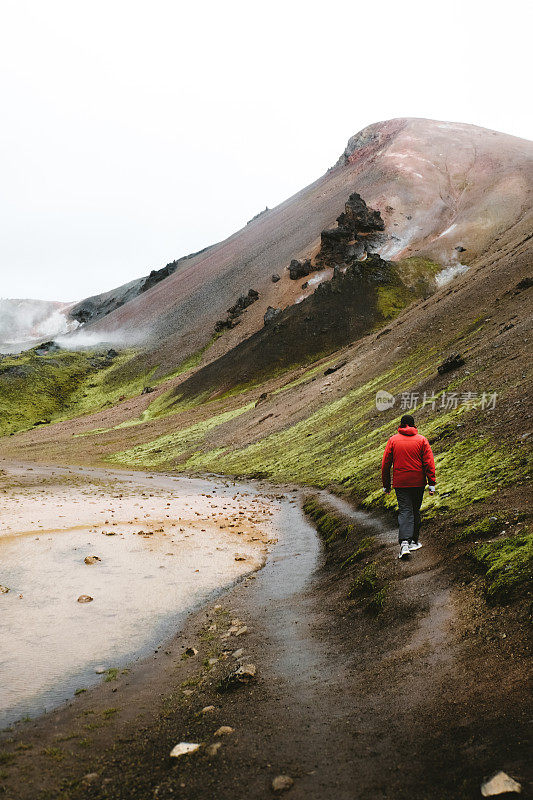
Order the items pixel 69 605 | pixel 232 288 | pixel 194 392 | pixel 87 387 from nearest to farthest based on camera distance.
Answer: pixel 69 605, pixel 194 392, pixel 87 387, pixel 232 288

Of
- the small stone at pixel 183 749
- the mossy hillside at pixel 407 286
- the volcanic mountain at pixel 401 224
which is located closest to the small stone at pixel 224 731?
the small stone at pixel 183 749

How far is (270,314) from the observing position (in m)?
134

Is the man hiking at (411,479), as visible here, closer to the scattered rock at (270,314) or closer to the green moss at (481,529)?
the green moss at (481,529)

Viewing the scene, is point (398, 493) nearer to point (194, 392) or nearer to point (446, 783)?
point (446, 783)

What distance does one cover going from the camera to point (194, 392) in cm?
11369

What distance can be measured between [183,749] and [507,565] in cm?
705

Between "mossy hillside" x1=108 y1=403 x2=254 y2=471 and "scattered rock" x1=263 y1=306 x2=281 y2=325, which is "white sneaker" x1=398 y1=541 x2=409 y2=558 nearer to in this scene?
"mossy hillside" x1=108 y1=403 x2=254 y2=471

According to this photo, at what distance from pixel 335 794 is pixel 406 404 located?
37.8 m

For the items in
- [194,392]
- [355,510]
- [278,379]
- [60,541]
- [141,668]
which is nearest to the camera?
[141,668]

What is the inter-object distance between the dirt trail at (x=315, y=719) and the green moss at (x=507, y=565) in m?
0.80

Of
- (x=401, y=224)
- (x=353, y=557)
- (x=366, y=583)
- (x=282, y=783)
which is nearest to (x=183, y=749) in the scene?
(x=282, y=783)

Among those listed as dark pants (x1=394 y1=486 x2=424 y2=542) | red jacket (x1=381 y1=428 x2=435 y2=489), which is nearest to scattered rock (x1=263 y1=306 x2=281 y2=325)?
red jacket (x1=381 y1=428 x2=435 y2=489)

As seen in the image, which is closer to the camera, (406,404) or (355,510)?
(355,510)

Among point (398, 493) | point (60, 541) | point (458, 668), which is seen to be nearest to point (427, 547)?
point (398, 493)
